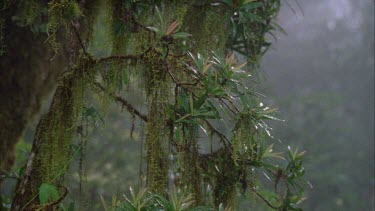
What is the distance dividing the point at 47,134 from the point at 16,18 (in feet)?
1.79

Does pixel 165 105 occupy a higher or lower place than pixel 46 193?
higher

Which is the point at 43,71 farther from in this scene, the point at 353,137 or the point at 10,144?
the point at 353,137

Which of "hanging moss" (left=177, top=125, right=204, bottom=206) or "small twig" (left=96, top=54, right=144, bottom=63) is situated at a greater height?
"small twig" (left=96, top=54, right=144, bottom=63)

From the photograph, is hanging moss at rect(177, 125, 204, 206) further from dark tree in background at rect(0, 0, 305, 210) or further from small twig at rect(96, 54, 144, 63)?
small twig at rect(96, 54, 144, 63)

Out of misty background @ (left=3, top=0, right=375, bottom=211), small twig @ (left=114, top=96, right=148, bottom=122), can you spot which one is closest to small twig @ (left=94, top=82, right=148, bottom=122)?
small twig @ (left=114, top=96, right=148, bottom=122)

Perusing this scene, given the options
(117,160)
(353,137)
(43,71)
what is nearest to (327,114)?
(353,137)

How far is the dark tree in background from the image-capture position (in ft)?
3.72

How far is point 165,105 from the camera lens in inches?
46.1

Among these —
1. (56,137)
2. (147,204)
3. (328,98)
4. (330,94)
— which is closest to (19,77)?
(56,137)

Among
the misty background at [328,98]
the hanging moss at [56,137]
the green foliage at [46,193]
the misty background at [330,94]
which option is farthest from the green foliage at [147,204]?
the misty background at [330,94]

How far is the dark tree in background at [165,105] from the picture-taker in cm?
113

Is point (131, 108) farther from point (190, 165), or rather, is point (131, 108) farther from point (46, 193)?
point (46, 193)

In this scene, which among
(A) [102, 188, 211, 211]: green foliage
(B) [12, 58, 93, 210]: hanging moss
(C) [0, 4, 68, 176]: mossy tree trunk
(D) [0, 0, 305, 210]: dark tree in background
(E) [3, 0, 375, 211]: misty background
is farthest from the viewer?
(E) [3, 0, 375, 211]: misty background

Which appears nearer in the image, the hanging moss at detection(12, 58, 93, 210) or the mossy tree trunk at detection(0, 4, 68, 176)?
the hanging moss at detection(12, 58, 93, 210)
